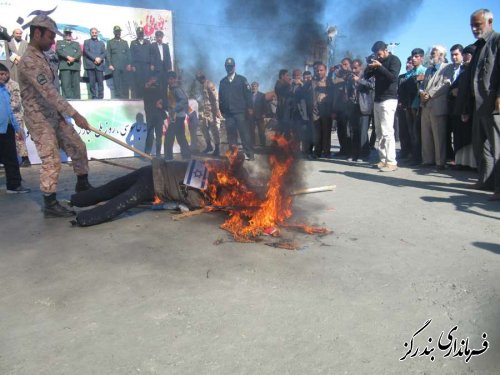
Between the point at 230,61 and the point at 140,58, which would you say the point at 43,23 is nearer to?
the point at 230,61

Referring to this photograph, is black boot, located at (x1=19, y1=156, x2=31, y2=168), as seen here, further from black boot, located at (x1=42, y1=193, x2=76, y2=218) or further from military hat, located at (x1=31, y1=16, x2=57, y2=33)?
military hat, located at (x1=31, y1=16, x2=57, y2=33)

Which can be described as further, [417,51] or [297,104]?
[297,104]

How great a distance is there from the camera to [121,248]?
3.68 metres

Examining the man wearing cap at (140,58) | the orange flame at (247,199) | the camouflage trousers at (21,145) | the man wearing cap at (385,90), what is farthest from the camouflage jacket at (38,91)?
the man wearing cap at (140,58)

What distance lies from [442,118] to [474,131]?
1239 mm

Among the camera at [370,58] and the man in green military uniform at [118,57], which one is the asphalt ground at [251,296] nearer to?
the camera at [370,58]

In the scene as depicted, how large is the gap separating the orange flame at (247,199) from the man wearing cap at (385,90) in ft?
11.4

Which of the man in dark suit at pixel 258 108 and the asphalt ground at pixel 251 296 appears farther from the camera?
the man in dark suit at pixel 258 108

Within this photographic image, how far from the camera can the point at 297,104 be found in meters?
9.20

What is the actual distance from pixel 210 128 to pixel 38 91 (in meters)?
6.65

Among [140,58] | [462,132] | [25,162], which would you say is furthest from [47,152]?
[140,58]

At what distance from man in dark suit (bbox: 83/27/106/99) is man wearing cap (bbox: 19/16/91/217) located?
7274mm

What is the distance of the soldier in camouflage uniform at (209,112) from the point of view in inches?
425

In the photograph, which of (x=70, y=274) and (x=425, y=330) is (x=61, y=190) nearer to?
(x=70, y=274)
